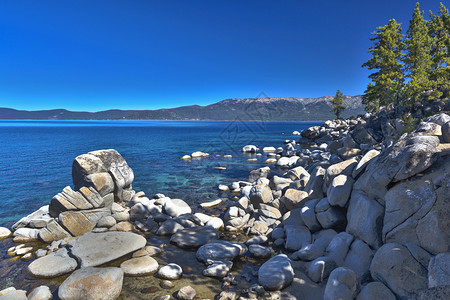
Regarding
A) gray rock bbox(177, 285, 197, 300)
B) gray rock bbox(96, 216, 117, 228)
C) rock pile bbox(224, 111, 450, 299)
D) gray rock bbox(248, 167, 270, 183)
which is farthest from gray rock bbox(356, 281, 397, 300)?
gray rock bbox(248, 167, 270, 183)

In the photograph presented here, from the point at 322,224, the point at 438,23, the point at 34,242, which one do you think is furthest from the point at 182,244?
the point at 438,23

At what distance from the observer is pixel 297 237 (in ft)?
34.9

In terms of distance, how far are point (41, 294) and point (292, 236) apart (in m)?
9.96

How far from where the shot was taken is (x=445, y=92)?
2762 centimetres

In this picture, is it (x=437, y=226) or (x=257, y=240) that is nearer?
(x=437, y=226)

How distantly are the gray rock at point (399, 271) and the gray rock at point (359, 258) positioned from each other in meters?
0.64

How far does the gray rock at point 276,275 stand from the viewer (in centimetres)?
755

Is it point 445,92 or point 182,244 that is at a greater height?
point 445,92

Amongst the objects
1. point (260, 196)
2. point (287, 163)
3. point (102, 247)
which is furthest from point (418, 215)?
point (287, 163)

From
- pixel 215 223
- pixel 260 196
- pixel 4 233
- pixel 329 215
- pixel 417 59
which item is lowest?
pixel 215 223

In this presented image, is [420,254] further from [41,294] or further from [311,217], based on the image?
[41,294]

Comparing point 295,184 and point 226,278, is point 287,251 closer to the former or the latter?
point 226,278

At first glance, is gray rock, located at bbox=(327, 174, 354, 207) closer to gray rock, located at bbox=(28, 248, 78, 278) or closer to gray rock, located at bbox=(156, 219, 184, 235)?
gray rock, located at bbox=(156, 219, 184, 235)

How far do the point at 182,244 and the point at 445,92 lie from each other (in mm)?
35826
